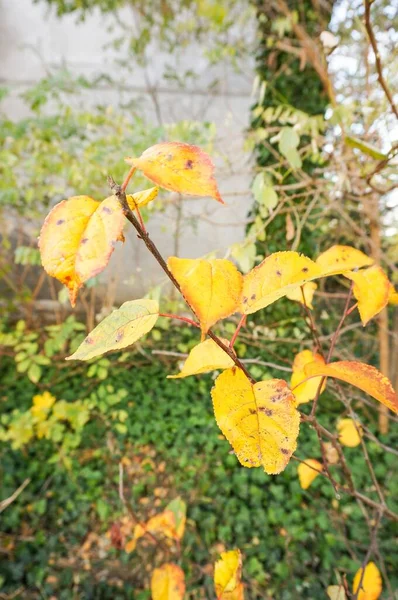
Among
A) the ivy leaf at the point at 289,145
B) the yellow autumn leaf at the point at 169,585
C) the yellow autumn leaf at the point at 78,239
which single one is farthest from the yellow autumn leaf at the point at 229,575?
the ivy leaf at the point at 289,145

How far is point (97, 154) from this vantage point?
2.69m

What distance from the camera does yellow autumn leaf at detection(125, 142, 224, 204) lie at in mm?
411

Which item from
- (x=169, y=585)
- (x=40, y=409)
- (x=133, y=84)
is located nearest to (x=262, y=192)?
(x=169, y=585)

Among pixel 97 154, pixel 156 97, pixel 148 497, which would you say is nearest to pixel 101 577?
pixel 148 497

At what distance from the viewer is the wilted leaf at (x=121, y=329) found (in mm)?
469

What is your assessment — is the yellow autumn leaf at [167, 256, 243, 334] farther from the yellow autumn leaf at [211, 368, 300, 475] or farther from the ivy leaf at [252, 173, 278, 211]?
the ivy leaf at [252, 173, 278, 211]

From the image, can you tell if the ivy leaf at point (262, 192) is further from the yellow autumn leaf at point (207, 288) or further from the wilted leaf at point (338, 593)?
the wilted leaf at point (338, 593)

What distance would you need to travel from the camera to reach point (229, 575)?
0.80 meters

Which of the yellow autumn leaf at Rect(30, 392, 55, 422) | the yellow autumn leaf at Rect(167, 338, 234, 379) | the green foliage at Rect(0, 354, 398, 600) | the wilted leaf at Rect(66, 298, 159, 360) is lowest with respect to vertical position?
the green foliage at Rect(0, 354, 398, 600)

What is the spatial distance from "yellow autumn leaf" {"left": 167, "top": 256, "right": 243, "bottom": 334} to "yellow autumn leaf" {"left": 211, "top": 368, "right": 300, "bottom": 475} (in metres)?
0.10

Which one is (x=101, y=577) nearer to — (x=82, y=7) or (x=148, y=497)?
(x=148, y=497)

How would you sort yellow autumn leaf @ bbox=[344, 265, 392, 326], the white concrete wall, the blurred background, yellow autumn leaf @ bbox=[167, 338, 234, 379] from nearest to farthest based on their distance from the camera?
1. yellow autumn leaf @ bbox=[167, 338, 234, 379]
2. yellow autumn leaf @ bbox=[344, 265, 392, 326]
3. the blurred background
4. the white concrete wall

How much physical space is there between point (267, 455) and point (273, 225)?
2.84 metres

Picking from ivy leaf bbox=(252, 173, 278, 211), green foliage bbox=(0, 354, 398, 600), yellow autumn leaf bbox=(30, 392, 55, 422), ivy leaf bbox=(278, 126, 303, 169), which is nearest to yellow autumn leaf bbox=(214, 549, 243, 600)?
ivy leaf bbox=(252, 173, 278, 211)
